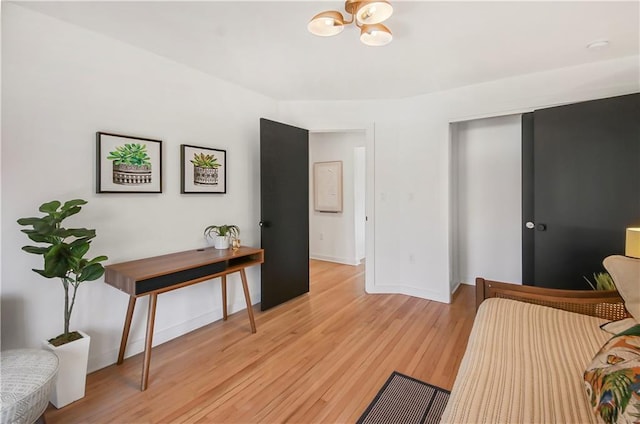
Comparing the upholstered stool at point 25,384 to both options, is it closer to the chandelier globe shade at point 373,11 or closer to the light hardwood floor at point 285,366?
the light hardwood floor at point 285,366

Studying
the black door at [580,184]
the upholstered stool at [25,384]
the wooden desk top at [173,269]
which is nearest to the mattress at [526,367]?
the black door at [580,184]

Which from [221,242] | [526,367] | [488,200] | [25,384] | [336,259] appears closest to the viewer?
[526,367]

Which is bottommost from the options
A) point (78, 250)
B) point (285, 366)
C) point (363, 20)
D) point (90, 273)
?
point (285, 366)

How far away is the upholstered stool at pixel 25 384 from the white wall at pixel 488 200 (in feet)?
12.0

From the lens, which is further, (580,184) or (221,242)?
(221,242)

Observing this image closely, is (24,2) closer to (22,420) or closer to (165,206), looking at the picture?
(165,206)

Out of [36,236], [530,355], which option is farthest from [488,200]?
[36,236]

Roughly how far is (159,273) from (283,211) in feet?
4.99

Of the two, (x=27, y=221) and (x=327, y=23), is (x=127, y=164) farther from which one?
(x=327, y=23)

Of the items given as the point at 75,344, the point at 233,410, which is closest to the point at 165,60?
the point at 75,344

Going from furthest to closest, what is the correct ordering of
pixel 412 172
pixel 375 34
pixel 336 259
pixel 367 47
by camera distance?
pixel 336 259
pixel 412 172
pixel 367 47
pixel 375 34

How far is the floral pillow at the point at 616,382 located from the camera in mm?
736

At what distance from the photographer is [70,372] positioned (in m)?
1.75

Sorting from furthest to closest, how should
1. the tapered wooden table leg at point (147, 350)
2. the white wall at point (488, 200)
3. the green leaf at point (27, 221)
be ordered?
the white wall at point (488, 200), the tapered wooden table leg at point (147, 350), the green leaf at point (27, 221)
